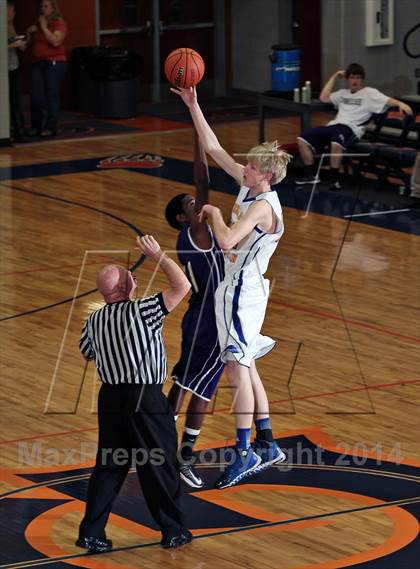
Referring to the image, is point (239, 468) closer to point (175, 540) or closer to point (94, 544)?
point (175, 540)

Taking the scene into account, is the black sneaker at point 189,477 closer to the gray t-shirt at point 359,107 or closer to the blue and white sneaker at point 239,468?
the blue and white sneaker at point 239,468

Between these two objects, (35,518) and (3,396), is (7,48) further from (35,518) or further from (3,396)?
(35,518)

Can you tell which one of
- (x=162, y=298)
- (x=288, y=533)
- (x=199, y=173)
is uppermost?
(x=199, y=173)

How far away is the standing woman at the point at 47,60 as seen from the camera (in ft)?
62.7

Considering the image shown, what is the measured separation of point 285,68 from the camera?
720 inches

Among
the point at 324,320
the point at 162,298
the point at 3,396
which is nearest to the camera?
the point at 162,298

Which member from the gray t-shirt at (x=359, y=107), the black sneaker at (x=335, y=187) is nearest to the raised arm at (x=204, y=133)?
the black sneaker at (x=335, y=187)

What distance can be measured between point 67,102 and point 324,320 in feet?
39.8

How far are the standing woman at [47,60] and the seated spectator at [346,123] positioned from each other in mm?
4447

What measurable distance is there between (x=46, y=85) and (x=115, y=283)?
1337 centimetres

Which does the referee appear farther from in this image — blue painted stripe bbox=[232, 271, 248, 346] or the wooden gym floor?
blue painted stripe bbox=[232, 271, 248, 346]

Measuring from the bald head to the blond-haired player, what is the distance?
0.63 m

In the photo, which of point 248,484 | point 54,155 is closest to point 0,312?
point 248,484

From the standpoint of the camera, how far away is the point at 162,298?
6.27 meters
